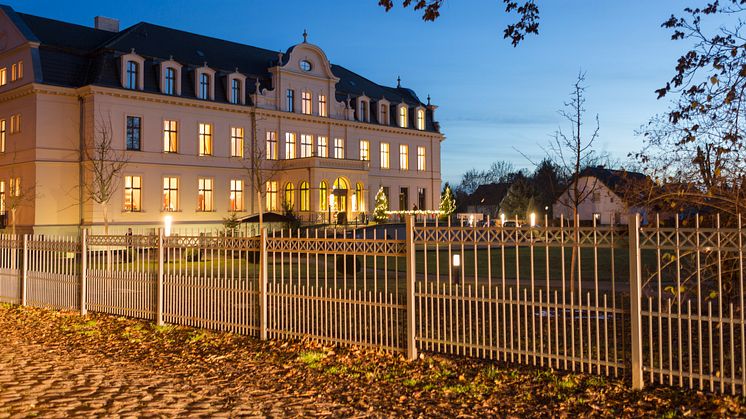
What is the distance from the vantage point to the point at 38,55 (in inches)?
1394

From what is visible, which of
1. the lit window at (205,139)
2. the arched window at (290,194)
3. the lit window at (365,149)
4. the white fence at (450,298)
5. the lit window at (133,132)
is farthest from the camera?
the lit window at (365,149)

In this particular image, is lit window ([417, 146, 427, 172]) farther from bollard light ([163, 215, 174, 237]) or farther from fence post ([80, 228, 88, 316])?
fence post ([80, 228, 88, 316])

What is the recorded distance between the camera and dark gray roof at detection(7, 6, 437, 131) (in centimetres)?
3634

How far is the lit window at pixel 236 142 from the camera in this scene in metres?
43.2

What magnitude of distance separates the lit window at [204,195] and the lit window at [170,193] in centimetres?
156

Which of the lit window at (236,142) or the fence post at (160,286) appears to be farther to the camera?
the lit window at (236,142)

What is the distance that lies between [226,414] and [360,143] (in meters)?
45.6

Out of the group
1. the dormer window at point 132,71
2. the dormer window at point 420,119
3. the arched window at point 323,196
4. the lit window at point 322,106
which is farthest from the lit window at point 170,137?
the dormer window at point 420,119

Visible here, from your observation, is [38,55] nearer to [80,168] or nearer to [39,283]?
[80,168]

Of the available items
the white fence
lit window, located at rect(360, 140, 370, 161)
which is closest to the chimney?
lit window, located at rect(360, 140, 370, 161)

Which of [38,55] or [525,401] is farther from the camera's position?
[38,55]

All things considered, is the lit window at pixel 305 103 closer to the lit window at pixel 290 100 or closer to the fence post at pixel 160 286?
the lit window at pixel 290 100

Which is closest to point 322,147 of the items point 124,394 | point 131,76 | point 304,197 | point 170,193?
point 304,197

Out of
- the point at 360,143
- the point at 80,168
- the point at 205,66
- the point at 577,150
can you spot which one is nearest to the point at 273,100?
the point at 205,66
